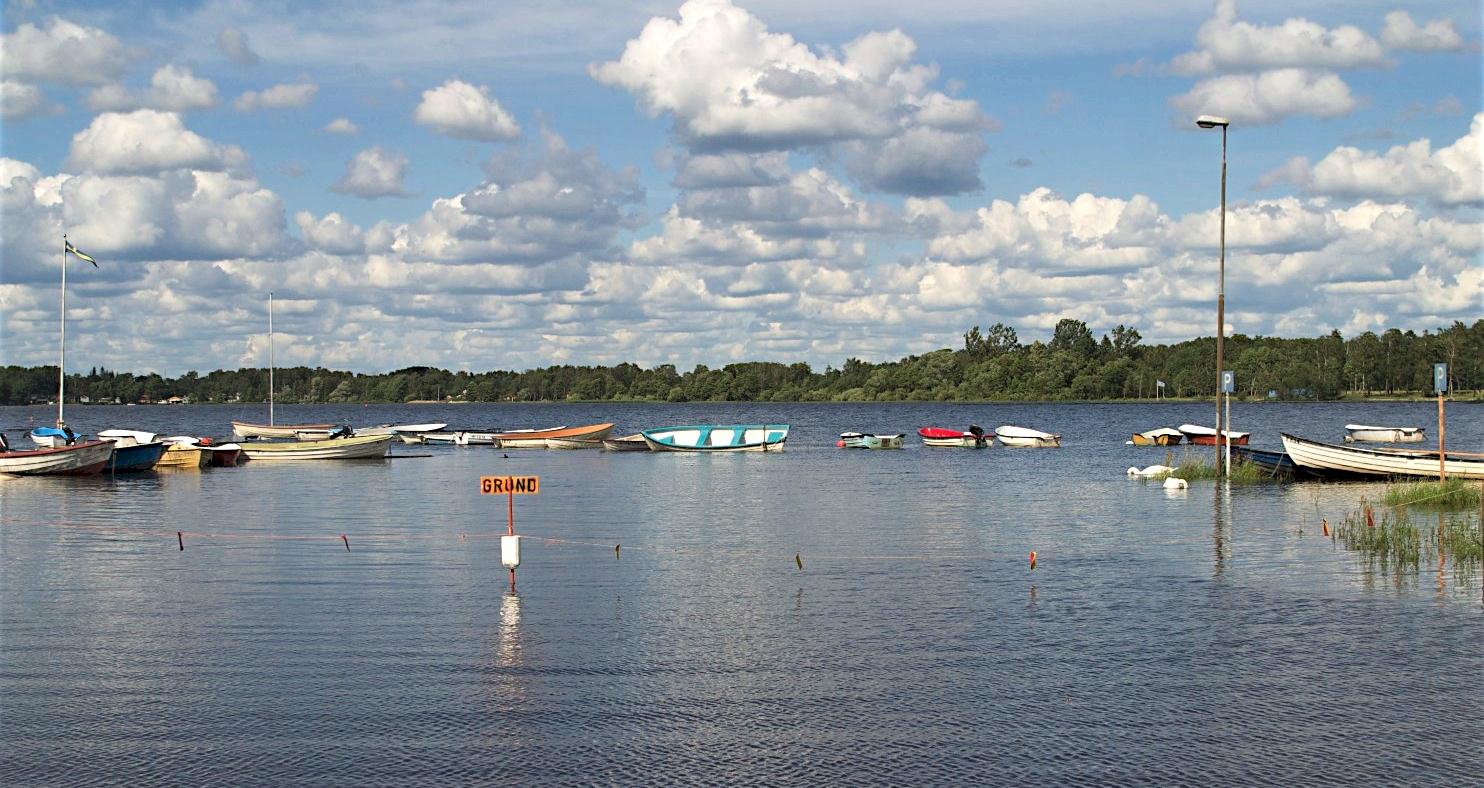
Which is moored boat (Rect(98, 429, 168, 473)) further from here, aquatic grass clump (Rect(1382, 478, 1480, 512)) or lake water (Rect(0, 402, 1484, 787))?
aquatic grass clump (Rect(1382, 478, 1480, 512))

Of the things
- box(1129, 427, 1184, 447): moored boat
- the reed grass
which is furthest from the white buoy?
box(1129, 427, 1184, 447): moored boat

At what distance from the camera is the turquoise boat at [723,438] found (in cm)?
9206

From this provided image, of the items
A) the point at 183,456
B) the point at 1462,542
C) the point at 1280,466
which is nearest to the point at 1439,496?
the point at 1462,542

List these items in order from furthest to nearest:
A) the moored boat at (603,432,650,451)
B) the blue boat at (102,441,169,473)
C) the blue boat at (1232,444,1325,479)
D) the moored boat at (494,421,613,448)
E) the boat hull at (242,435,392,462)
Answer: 1. the moored boat at (494,421,613,448)
2. the moored boat at (603,432,650,451)
3. the boat hull at (242,435,392,462)
4. the blue boat at (102,441,169,473)
5. the blue boat at (1232,444,1325,479)

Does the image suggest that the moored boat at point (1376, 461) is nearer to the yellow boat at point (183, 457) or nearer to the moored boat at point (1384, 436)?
the moored boat at point (1384, 436)

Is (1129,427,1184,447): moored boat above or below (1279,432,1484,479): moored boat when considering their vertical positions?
below

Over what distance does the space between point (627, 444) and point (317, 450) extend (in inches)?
958

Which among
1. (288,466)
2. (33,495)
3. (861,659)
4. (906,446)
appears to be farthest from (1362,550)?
(906,446)

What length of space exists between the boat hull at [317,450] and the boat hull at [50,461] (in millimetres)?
16280

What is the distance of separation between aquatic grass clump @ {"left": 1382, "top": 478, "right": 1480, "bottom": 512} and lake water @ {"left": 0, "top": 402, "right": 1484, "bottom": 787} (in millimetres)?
5288

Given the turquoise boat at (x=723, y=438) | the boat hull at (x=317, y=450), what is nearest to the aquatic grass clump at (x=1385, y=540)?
the turquoise boat at (x=723, y=438)

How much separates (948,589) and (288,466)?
5933 centimetres

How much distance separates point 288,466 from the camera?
249 feet

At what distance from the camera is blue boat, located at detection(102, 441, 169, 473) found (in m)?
65.8
